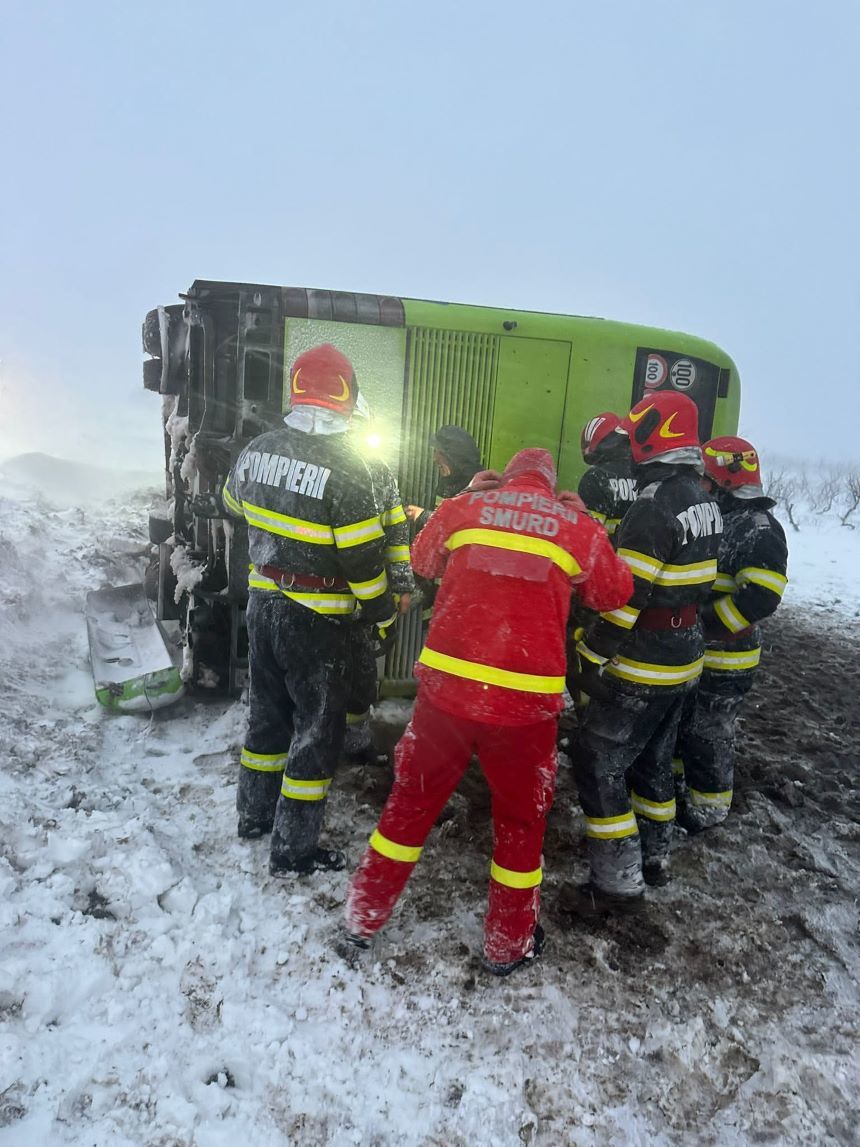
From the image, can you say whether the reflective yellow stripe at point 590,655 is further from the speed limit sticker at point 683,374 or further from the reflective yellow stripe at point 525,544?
the speed limit sticker at point 683,374

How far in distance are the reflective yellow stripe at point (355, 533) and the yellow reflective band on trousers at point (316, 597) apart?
0.73 feet

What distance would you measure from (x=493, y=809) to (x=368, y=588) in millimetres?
983

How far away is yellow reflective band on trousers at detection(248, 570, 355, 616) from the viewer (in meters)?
2.76

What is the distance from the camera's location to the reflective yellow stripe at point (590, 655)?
2801 millimetres

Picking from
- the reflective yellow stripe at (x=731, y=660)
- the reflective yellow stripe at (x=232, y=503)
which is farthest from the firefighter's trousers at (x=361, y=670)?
the reflective yellow stripe at (x=731, y=660)

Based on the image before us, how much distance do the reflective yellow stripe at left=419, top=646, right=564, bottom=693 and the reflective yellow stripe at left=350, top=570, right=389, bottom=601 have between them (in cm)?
56

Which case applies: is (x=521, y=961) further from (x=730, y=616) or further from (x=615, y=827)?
(x=730, y=616)

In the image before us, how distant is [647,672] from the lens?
2.80m

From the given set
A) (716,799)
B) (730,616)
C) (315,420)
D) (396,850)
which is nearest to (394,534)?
(315,420)

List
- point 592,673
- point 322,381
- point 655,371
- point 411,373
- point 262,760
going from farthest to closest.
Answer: point 655,371, point 411,373, point 262,760, point 592,673, point 322,381

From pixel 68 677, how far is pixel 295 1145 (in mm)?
3510

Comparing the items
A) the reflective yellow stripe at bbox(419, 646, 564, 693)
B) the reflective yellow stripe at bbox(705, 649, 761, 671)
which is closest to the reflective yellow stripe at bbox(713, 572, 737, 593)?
the reflective yellow stripe at bbox(705, 649, 761, 671)

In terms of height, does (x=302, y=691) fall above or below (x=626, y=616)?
below

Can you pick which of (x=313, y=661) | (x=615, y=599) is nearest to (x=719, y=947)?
(x=615, y=599)
